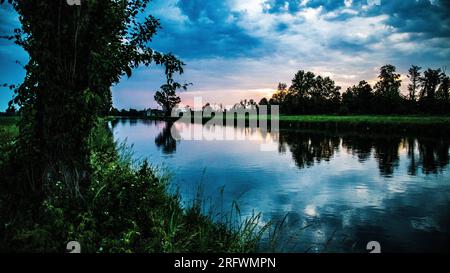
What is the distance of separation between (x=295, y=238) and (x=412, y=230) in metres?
4.64

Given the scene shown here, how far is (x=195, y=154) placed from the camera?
3309 cm

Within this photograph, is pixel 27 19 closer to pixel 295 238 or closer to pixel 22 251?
pixel 22 251

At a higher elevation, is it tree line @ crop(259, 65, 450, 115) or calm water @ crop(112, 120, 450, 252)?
tree line @ crop(259, 65, 450, 115)

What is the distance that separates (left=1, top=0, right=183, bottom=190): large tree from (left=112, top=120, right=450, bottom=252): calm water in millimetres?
5407

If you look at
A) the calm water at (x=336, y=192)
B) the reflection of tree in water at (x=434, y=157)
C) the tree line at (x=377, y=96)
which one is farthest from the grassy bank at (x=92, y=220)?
the tree line at (x=377, y=96)

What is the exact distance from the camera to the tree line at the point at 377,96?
291 feet

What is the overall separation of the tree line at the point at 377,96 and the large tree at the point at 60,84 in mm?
88050

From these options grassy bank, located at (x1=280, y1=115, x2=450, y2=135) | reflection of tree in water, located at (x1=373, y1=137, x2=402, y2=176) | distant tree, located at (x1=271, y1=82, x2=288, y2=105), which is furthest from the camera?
distant tree, located at (x1=271, y1=82, x2=288, y2=105)

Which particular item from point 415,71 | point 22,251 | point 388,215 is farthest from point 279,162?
point 415,71

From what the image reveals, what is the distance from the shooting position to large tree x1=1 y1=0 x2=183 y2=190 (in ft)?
26.2

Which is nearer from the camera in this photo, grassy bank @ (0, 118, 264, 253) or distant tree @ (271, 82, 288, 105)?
grassy bank @ (0, 118, 264, 253)

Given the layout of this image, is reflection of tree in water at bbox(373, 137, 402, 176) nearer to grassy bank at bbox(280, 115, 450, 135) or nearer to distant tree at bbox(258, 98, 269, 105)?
grassy bank at bbox(280, 115, 450, 135)

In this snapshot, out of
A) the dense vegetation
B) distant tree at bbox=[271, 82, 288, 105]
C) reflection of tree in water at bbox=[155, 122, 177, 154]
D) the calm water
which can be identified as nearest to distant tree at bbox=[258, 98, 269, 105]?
distant tree at bbox=[271, 82, 288, 105]

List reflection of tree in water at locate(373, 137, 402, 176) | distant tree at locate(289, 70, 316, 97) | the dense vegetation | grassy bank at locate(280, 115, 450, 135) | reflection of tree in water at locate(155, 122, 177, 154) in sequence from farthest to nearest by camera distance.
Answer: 1. distant tree at locate(289, 70, 316, 97)
2. grassy bank at locate(280, 115, 450, 135)
3. reflection of tree in water at locate(155, 122, 177, 154)
4. reflection of tree in water at locate(373, 137, 402, 176)
5. the dense vegetation
